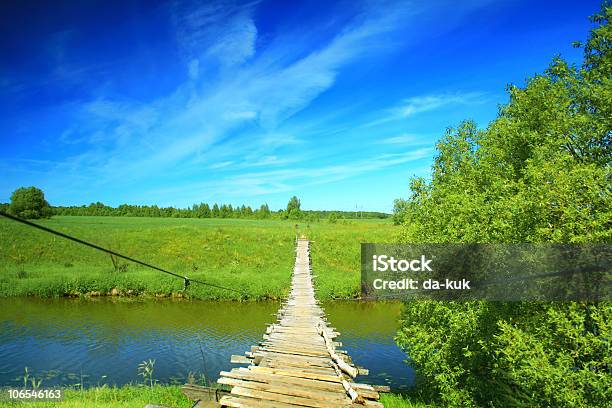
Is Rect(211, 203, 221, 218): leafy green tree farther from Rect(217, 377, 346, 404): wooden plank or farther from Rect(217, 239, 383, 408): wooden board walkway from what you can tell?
Rect(217, 377, 346, 404): wooden plank

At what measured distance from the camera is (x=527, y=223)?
11.5 meters

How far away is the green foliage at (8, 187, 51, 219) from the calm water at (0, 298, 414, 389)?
43.2m

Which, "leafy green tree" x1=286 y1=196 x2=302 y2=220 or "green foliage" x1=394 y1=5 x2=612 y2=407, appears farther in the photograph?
"leafy green tree" x1=286 y1=196 x2=302 y2=220

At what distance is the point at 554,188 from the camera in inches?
407

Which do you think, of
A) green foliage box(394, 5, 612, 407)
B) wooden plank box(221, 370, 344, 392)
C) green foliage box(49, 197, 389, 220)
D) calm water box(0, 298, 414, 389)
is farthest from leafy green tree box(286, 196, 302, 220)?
wooden plank box(221, 370, 344, 392)

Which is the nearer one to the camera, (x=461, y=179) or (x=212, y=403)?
(x=212, y=403)

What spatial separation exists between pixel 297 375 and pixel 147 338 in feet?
47.3

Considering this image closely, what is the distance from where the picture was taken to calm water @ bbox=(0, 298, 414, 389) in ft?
55.5

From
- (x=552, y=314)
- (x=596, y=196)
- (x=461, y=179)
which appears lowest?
(x=552, y=314)

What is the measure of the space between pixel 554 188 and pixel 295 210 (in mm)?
103895

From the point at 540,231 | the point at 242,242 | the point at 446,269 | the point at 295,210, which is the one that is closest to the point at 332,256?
the point at 242,242

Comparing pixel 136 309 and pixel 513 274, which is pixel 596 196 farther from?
pixel 136 309

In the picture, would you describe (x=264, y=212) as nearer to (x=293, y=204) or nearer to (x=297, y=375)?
(x=293, y=204)

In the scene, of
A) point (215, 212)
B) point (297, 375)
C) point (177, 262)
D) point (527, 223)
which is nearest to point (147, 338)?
point (297, 375)
